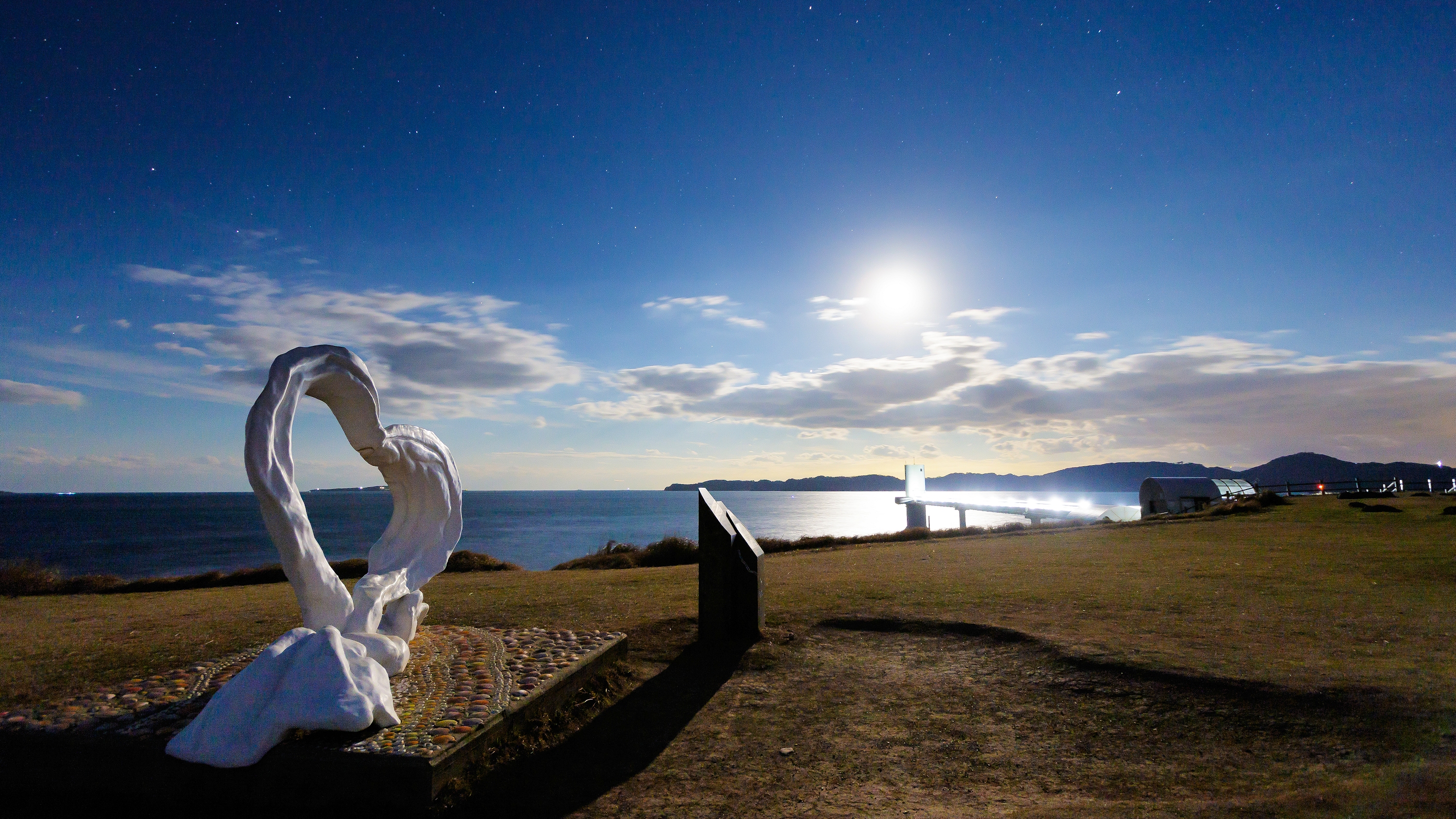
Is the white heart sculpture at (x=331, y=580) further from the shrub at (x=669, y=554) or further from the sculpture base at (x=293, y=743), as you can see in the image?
the shrub at (x=669, y=554)

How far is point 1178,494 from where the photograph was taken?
109 feet

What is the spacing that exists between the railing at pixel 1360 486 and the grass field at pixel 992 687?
26893 millimetres

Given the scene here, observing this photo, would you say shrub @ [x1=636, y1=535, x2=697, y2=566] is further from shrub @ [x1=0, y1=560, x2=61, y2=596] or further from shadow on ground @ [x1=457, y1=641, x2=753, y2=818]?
shrub @ [x1=0, y1=560, x2=61, y2=596]

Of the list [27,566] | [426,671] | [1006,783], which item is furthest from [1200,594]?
[27,566]

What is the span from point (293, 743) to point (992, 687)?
14.9ft

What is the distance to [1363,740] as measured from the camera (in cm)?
407

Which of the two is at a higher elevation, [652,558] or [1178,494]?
[1178,494]

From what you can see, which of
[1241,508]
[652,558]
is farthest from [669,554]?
[1241,508]

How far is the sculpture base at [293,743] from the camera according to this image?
12.0 feet

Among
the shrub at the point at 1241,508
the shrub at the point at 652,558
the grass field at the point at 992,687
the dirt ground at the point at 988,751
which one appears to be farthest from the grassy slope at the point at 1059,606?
the shrub at the point at 1241,508

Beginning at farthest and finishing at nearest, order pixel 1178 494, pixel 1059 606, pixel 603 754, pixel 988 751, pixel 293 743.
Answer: pixel 1178 494
pixel 1059 606
pixel 603 754
pixel 988 751
pixel 293 743

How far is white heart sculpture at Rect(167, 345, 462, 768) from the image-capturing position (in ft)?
12.7

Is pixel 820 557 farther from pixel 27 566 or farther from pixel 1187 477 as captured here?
pixel 1187 477

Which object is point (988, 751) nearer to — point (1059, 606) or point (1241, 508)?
point (1059, 606)
